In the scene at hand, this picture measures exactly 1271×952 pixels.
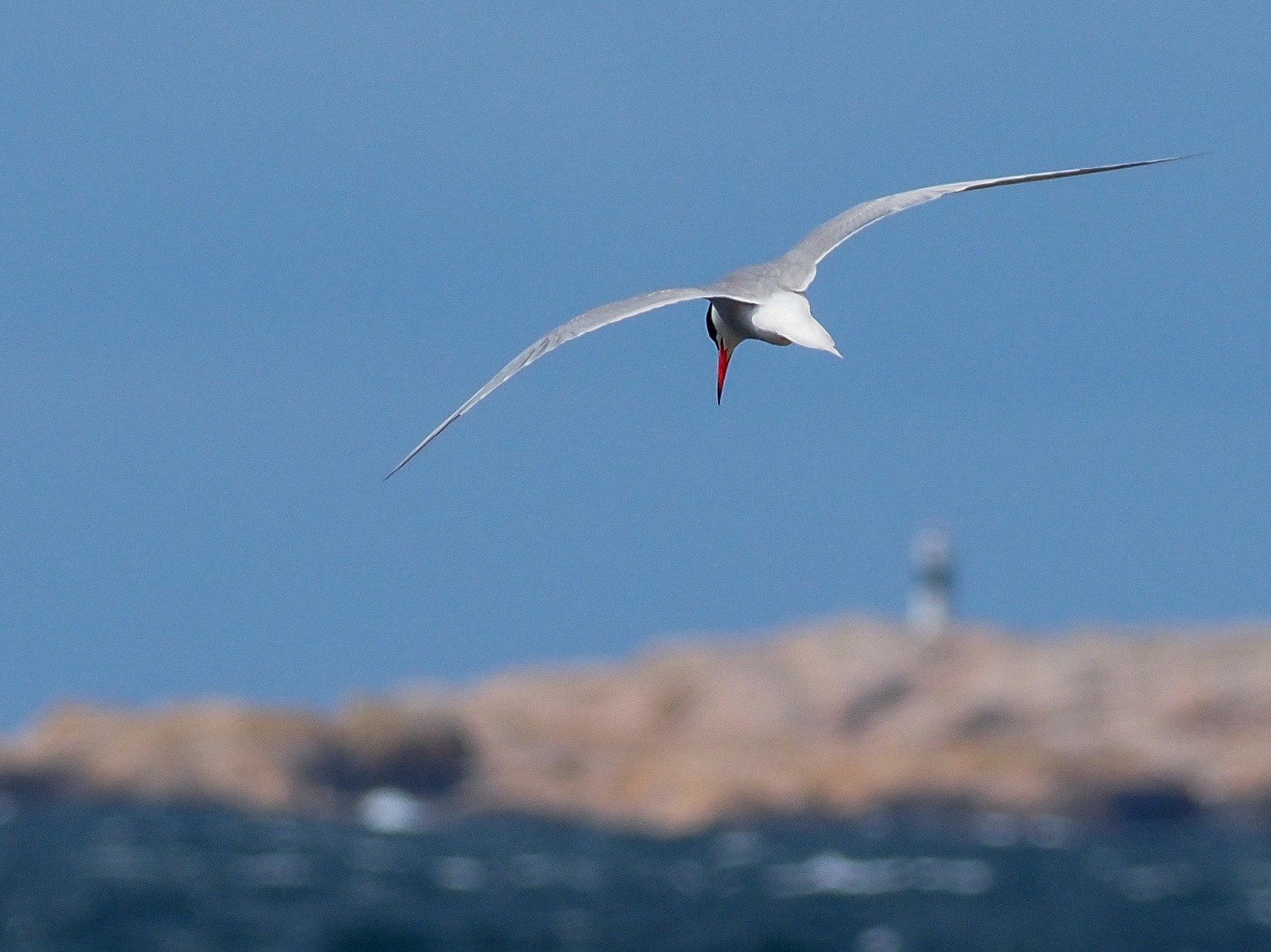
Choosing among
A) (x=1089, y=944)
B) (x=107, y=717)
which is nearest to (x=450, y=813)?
(x=107, y=717)

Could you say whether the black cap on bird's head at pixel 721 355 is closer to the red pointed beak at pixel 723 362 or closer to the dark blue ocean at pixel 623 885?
the red pointed beak at pixel 723 362

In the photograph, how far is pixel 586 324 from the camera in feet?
26.3

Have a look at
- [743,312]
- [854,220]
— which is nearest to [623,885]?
[854,220]

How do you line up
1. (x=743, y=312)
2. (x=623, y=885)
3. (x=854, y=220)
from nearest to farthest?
(x=743, y=312) → (x=854, y=220) → (x=623, y=885)

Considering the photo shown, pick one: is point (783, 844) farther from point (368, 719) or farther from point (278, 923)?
point (278, 923)

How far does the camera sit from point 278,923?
177ft

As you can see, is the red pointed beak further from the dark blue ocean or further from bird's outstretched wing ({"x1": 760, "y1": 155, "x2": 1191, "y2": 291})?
the dark blue ocean

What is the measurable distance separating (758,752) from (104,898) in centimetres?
2870

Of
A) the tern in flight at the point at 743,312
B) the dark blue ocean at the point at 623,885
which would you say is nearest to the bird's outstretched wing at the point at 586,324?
the tern in flight at the point at 743,312

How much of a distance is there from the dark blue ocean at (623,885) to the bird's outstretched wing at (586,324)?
42873mm

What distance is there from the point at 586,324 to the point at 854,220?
6.63ft

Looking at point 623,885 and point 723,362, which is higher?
point 623,885

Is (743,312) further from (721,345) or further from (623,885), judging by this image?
(623,885)

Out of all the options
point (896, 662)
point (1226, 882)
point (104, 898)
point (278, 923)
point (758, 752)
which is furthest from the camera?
point (896, 662)
